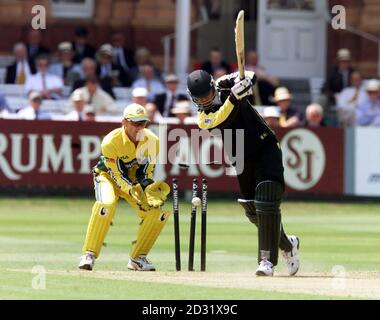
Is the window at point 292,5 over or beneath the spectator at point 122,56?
over

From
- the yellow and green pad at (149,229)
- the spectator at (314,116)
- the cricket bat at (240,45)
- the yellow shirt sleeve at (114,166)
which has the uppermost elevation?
the cricket bat at (240,45)

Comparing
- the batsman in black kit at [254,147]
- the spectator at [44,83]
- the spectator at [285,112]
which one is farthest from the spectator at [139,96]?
the batsman in black kit at [254,147]

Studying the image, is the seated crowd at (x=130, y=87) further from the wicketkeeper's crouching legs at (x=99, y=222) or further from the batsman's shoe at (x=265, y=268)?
the batsman's shoe at (x=265, y=268)

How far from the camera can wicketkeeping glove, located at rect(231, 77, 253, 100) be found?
13.2 meters

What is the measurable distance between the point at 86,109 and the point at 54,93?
4.12ft

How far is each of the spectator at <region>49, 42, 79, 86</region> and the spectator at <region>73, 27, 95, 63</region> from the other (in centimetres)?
35

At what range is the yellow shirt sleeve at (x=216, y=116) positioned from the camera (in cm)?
1332

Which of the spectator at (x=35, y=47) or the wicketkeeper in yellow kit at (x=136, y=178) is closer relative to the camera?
the wicketkeeper in yellow kit at (x=136, y=178)

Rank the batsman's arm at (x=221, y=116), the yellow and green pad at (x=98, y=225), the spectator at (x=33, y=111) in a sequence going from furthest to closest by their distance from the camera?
the spectator at (x=33, y=111) < the yellow and green pad at (x=98, y=225) < the batsman's arm at (x=221, y=116)

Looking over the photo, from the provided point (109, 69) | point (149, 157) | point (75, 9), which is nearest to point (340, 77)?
point (109, 69)

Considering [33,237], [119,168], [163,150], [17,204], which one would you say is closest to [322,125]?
[163,150]

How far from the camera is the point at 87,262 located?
14133 mm

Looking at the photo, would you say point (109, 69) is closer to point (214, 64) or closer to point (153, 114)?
point (214, 64)

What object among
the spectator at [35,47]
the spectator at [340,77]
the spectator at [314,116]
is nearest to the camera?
the spectator at [314,116]
